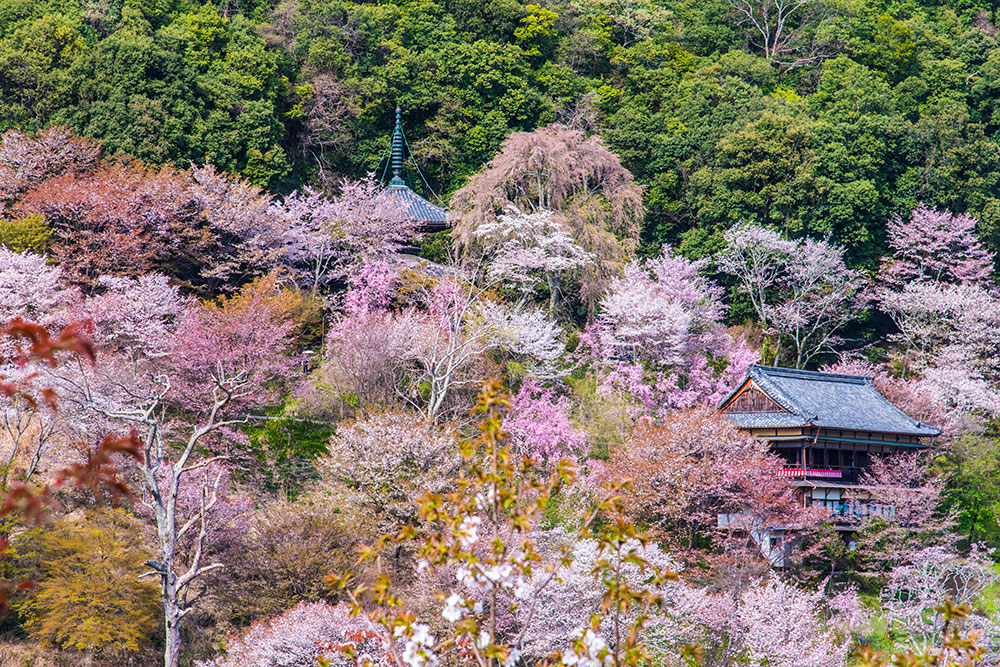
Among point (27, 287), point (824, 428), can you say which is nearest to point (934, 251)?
point (824, 428)

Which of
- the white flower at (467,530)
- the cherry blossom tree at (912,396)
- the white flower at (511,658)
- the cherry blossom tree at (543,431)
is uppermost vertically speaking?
the white flower at (467,530)

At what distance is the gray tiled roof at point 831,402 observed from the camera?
2239 cm

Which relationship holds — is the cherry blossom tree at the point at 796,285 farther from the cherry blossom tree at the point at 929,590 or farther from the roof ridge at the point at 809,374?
the cherry blossom tree at the point at 929,590

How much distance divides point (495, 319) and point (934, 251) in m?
16.2

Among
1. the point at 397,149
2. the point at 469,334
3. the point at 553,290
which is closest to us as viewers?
the point at 469,334

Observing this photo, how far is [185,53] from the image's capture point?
30.4m

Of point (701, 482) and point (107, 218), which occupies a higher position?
point (107, 218)

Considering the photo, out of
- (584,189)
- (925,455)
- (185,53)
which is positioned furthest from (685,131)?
(185,53)

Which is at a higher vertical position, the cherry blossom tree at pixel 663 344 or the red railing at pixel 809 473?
the cherry blossom tree at pixel 663 344

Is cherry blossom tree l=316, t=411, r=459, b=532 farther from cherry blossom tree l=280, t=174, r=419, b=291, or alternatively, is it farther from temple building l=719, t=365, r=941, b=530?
cherry blossom tree l=280, t=174, r=419, b=291

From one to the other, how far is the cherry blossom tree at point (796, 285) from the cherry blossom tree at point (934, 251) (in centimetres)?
143

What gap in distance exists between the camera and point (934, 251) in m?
31.2

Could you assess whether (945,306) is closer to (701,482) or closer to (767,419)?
(767,419)

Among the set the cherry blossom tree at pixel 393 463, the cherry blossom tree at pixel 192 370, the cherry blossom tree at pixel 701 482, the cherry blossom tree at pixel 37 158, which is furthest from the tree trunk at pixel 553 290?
the cherry blossom tree at pixel 37 158
